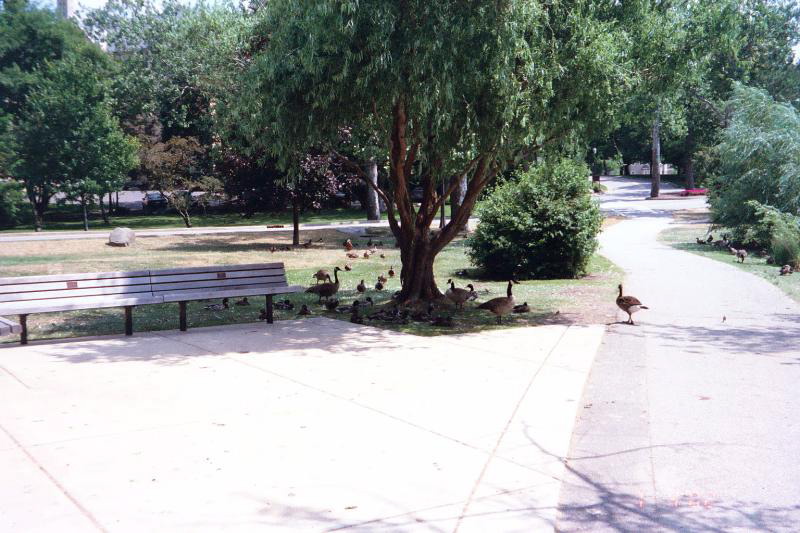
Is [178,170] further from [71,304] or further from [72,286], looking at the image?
[71,304]

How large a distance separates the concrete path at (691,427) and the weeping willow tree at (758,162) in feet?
36.6

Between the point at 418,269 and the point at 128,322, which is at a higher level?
the point at 418,269

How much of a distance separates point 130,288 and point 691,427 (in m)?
7.82

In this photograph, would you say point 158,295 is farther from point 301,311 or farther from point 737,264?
point 737,264

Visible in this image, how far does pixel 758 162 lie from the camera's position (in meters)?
24.9

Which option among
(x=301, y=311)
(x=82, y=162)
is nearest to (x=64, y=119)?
(x=82, y=162)

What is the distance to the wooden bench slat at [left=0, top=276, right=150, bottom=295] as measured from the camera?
10.2 m

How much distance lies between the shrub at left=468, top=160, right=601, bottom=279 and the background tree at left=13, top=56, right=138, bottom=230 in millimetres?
24271

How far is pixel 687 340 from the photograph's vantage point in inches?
432

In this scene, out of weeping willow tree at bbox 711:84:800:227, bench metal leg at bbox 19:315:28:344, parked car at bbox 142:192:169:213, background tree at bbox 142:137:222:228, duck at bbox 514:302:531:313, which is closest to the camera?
bench metal leg at bbox 19:315:28:344

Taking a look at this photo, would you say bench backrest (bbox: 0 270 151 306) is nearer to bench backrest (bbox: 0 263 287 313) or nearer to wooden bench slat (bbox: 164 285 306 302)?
bench backrest (bbox: 0 263 287 313)

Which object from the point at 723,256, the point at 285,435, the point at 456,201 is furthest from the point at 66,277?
the point at 723,256

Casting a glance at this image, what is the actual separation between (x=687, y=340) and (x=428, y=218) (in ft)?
15.4

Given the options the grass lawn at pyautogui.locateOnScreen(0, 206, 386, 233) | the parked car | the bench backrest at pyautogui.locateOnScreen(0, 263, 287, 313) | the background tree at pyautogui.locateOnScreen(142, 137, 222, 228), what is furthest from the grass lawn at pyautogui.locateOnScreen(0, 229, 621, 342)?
the parked car
